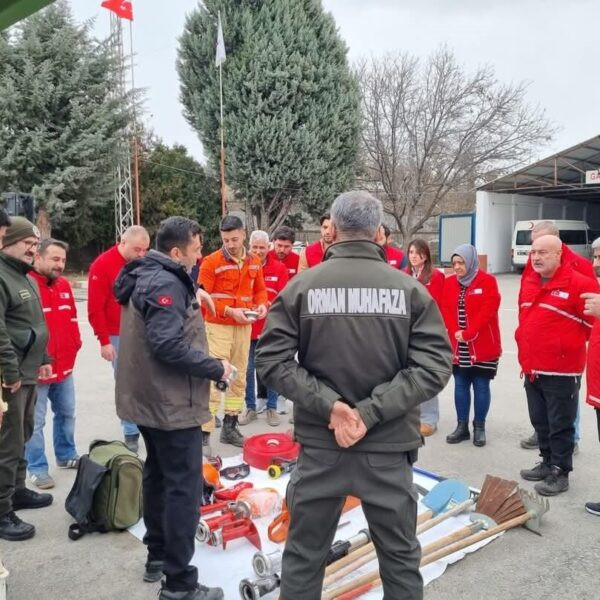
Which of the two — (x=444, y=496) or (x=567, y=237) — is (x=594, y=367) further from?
(x=567, y=237)

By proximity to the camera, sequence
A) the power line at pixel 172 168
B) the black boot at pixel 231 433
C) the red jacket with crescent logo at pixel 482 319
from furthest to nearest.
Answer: the power line at pixel 172 168, the black boot at pixel 231 433, the red jacket with crescent logo at pixel 482 319

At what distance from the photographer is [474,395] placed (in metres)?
5.50

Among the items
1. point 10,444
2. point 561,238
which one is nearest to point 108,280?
point 10,444

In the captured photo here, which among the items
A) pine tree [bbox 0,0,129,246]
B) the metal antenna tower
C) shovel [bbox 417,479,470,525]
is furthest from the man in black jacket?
the metal antenna tower

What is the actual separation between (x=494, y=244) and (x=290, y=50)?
42.1 ft

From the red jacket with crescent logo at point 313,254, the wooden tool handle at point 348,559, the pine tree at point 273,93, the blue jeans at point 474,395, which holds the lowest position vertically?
the wooden tool handle at point 348,559

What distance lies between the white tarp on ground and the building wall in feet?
79.6

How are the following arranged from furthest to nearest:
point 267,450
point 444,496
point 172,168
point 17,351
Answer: point 172,168
point 267,450
point 444,496
point 17,351

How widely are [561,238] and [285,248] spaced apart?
66.9 ft

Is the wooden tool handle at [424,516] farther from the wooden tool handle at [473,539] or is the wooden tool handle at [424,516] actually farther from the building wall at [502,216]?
the building wall at [502,216]

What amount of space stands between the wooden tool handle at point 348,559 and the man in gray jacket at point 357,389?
66 centimetres

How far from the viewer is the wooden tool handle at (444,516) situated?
3563 mm

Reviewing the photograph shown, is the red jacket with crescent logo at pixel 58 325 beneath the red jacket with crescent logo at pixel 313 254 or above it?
beneath

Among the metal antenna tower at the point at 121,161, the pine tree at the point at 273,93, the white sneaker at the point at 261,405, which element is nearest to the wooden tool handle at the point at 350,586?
the white sneaker at the point at 261,405
